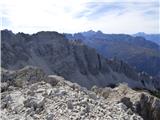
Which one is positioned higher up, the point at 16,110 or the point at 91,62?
the point at 16,110

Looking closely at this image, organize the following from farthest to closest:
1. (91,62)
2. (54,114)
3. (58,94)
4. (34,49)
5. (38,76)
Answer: (91,62)
(34,49)
(38,76)
(58,94)
(54,114)

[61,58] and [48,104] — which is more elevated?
[48,104]

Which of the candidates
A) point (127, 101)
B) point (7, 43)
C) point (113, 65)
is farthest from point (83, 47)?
point (127, 101)

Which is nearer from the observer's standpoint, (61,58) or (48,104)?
(48,104)

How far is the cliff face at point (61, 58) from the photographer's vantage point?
133m

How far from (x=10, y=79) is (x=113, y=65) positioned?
530 feet

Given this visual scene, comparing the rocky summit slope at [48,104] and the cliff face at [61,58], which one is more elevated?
the rocky summit slope at [48,104]

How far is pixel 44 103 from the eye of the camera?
1925cm

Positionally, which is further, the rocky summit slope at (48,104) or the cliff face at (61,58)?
the cliff face at (61,58)

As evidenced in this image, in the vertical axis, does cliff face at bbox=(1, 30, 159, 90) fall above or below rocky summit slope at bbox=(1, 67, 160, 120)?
below

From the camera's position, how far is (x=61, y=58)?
155 metres

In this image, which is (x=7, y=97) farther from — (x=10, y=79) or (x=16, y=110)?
(x=10, y=79)

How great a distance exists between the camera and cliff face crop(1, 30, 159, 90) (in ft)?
438

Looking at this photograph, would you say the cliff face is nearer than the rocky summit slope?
No
